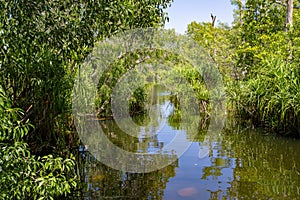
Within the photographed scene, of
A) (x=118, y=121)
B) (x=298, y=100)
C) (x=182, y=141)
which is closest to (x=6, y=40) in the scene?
(x=182, y=141)

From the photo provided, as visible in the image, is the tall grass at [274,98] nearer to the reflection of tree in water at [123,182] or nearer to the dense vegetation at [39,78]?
the reflection of tree in water at [123,182]

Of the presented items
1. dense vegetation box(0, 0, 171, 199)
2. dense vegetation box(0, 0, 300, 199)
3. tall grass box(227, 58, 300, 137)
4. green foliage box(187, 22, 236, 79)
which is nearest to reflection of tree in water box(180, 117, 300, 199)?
tall grass box(227, 58, 300, 137)

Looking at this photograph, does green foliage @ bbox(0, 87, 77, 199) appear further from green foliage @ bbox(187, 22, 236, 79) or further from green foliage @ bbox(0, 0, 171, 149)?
green foliage @ bbox(187, 22, 236, 79)

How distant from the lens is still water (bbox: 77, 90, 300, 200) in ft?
13.7

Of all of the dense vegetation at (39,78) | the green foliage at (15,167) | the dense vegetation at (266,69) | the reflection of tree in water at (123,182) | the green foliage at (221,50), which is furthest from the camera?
the green foliage at (221,50)

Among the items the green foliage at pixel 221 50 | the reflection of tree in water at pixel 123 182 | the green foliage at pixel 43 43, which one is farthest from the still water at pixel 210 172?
the green foliage at pixel 221 50

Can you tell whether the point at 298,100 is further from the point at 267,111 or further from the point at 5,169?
the point at 5,169

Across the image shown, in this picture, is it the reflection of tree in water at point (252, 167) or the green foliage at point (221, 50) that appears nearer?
the reflection of tree in water at point (252, 167)

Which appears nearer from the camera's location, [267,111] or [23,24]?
[23,24]

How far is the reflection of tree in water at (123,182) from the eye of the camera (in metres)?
4.11

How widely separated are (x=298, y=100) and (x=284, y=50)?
414cm

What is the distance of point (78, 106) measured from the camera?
19.3 feet

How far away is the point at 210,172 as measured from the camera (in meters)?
5.02

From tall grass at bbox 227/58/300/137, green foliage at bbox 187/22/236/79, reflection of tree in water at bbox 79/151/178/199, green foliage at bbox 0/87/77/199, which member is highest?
green foliage at bbox 187/22/236/79
